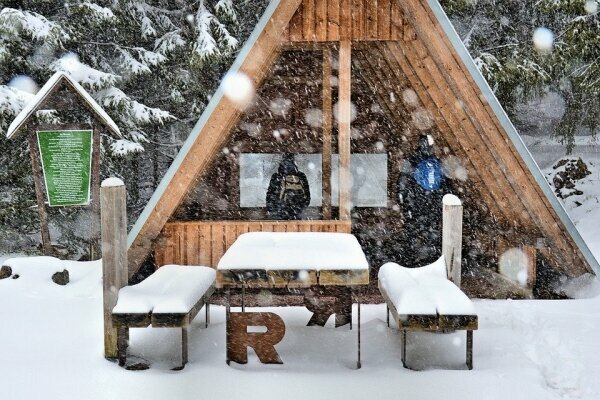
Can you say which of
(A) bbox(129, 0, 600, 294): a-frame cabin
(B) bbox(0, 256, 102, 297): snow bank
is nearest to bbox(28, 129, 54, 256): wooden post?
(B) bbox(0, 256, 102, 297): snow bank

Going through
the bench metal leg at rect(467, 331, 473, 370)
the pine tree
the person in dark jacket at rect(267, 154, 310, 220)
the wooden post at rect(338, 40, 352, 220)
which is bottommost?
the bench metal leg at rect(467, 331, 473, 370)

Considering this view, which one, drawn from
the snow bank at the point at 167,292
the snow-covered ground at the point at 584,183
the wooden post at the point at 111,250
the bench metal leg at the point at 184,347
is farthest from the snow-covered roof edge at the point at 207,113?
the snow-covered ground at the point at 584,183

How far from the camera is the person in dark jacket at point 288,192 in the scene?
8992 millimetres

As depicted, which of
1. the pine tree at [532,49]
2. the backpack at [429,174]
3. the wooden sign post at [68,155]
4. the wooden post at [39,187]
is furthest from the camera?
the pine tree at [532,49]

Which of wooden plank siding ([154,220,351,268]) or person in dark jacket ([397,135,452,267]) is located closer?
wooden plank siding ([154,220,351,268])

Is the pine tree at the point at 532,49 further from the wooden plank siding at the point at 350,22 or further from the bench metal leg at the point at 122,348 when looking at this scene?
the bench metal leg at the point at 122,348

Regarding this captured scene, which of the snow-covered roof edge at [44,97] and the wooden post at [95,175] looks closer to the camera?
the snow-covered roof edge at [44,97]

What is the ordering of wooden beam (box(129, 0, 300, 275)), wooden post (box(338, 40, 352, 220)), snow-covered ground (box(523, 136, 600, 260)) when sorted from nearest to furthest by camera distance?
wooden beam (box(129, 0, 300, 275)) < wooden post (box(338, 40, 352, 220)) < snow-covered ground (box(523, 136, 600, 260))

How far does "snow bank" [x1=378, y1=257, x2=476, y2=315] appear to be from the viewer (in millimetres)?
4332

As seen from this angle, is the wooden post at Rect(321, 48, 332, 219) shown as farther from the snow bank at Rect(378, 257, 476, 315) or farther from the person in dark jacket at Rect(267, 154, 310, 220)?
the snow bank at Rect(378, 257, 476, 315)

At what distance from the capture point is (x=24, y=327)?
18.8ft

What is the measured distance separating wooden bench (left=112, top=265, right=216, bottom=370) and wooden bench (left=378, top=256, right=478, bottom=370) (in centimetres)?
164

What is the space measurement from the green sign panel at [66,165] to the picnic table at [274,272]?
345 centimetres

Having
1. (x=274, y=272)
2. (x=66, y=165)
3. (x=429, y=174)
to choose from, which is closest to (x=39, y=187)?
(x=66, y=165)
